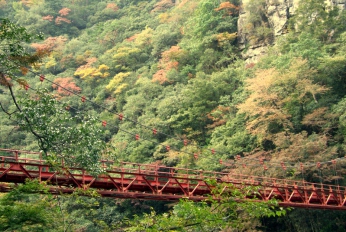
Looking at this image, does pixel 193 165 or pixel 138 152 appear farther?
pixel 138 152

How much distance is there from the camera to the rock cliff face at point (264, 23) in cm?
2873

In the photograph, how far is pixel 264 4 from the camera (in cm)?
2984

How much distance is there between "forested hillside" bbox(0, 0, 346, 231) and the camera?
849 centimetres

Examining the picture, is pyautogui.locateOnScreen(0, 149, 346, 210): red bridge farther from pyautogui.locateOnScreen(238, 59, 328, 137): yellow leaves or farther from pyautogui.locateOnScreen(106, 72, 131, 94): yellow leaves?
pyautogui.locateOnScreen(106, 72, 131, 94): yellow leaves

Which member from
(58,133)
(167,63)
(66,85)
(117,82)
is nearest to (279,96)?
(167,63)

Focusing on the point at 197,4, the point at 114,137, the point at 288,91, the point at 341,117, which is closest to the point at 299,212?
the point at 341,117

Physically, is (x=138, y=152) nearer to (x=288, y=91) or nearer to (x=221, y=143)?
(x=221, y=143)

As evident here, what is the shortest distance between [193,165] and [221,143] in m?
1.73

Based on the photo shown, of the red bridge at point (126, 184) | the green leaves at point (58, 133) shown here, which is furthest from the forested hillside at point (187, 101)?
the red bridge at point (126, 184)

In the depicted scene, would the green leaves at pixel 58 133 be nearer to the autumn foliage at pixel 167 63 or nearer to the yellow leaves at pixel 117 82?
the autumn foliage at pixel 167 63

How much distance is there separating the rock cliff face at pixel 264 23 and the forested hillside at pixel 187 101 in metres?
0.13

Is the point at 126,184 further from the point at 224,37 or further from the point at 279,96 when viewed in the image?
the point at 224,37

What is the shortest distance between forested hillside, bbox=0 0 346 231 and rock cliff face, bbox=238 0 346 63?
0.44ft

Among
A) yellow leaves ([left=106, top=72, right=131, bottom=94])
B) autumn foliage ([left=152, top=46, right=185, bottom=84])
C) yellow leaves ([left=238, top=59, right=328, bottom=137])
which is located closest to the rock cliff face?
autumn foliage ([left=152, top=46, right=185, bottom=84])
